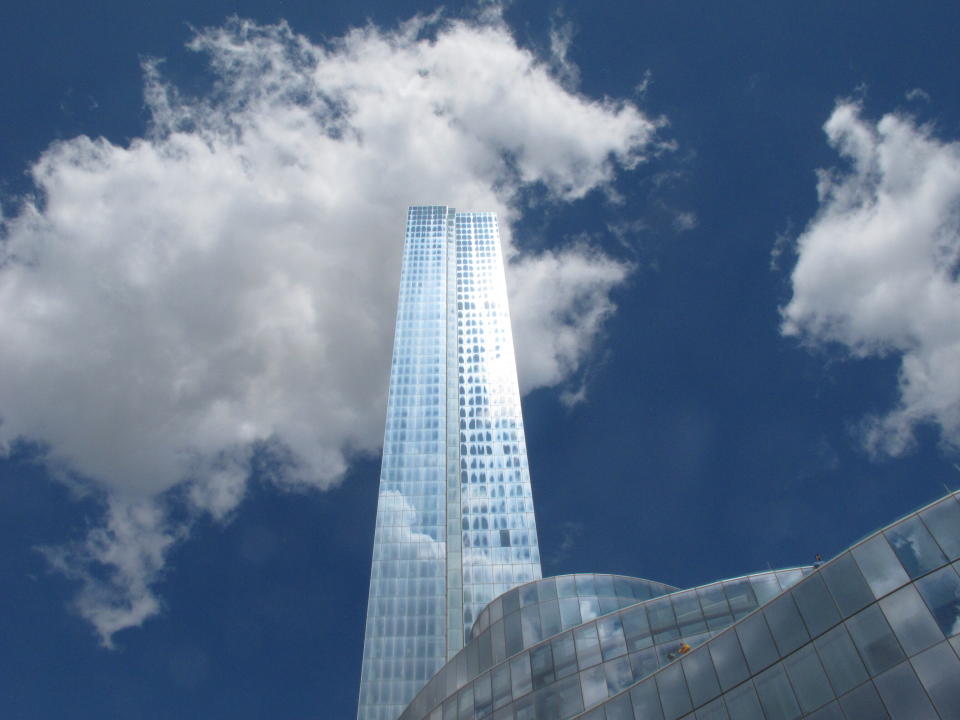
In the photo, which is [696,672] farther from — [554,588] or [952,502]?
[554,588]

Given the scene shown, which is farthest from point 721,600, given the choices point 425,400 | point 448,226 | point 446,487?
point 448,226

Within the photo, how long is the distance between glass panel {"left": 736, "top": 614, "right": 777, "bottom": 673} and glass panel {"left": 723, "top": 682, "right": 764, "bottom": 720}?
960 millimetres

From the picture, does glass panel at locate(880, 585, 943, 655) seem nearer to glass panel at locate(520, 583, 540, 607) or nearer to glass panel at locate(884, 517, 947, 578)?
glass panel at locate(884, 517, 947, 578)

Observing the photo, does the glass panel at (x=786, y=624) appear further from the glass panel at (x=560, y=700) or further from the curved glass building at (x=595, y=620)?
the glass panel at (x=560, y=700)

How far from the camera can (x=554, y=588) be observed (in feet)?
198

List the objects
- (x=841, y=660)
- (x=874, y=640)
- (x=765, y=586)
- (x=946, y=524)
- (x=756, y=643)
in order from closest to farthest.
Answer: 1. (x=946, y=524)
2. (x=874, y=640)
3. (x=841, y=660)
4. (x=756, y=643)
5. (x=765, y=586)

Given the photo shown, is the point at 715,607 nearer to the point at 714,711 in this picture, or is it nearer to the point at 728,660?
the point at 728,660

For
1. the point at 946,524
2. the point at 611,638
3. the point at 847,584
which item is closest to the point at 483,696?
the point at 611,638

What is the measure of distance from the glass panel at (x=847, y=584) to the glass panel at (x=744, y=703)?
601 cm

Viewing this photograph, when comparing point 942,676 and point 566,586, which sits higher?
point 566,586

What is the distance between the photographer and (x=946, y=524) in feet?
92.1

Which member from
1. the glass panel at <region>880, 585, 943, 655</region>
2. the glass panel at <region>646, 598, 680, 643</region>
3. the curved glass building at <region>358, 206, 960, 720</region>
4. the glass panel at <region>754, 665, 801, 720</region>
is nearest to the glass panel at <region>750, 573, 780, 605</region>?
the curved glass building at <region>358, 206, 960, 720</region>

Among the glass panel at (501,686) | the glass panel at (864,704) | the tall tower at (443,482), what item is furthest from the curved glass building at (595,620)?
the tall tower at (443,482)

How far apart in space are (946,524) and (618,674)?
28023mm
